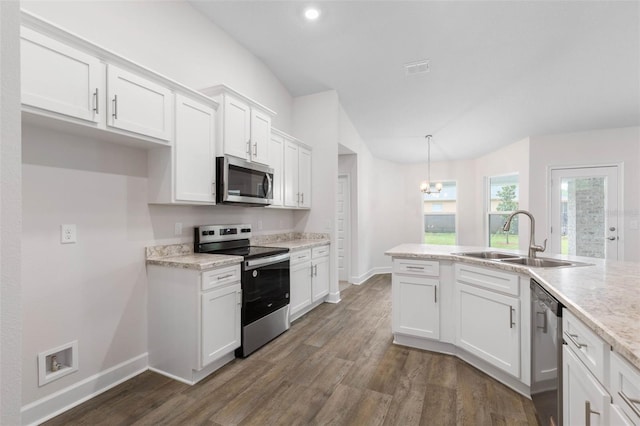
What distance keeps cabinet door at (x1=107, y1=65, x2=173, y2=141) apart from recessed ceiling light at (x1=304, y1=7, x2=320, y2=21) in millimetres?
1615

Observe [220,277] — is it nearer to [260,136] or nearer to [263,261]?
[263,261]

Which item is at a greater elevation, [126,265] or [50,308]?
[126,265]

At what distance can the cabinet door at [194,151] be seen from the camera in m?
2.38

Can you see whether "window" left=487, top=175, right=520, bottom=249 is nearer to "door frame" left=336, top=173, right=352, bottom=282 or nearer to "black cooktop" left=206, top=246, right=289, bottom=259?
"door frame" left=336, top=173, right=352, bottom=282

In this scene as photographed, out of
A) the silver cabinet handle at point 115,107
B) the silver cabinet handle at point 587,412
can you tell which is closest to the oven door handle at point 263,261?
the silver cabinet handle at point 115,107

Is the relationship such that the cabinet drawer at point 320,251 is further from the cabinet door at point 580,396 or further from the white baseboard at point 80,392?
the cabinet door at point 580,396

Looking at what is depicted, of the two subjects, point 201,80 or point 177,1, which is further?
point 201,80

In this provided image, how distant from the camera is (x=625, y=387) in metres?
0.84

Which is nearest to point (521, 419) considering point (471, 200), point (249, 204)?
point (249, 204)

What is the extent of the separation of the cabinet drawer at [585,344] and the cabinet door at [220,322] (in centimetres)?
218

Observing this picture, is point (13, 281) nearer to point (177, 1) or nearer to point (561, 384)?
point (561, 384)

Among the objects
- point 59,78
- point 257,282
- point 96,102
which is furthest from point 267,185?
point 59,78

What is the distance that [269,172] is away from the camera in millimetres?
3418

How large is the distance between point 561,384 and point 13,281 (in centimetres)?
206
